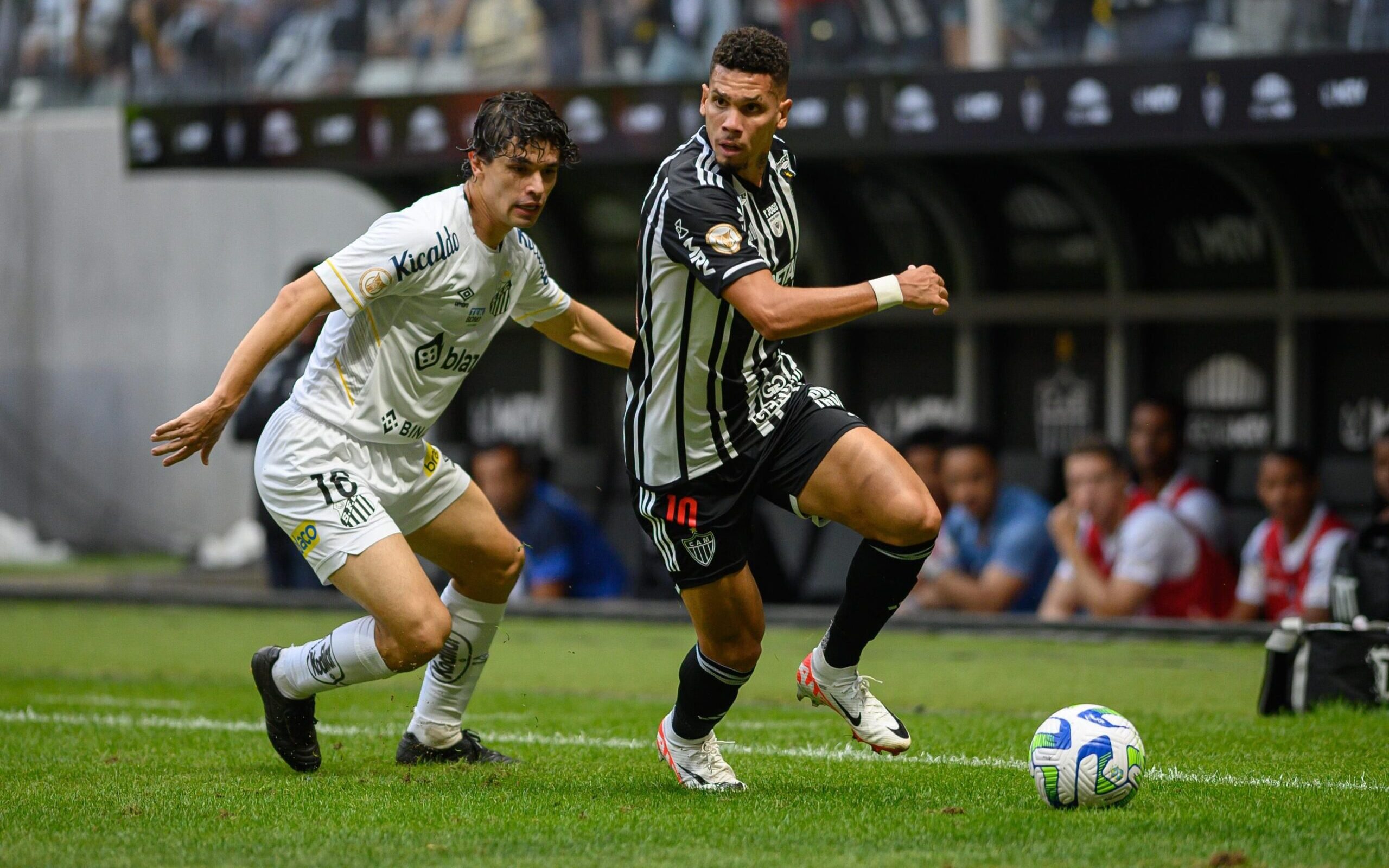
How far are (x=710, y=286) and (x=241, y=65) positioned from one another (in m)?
11.3

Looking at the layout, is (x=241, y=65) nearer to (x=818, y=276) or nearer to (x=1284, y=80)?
(x=818, y=276)

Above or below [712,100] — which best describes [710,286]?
below

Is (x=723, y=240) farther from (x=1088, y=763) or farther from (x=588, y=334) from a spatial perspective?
Answer: (x=1088, y=763)

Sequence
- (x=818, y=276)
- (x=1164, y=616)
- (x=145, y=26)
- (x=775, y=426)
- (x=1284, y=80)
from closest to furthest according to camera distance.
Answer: (x=775, y=426), (x=1284, y=80), (x=1164, y=616), (x=818, y=276), (x=145, y=26)

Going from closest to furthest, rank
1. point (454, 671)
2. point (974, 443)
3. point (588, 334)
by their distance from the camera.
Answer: point (454, 671) → point (588, 334) → point (974, 443)

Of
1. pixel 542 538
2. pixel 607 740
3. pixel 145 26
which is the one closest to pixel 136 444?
pixel 145 26

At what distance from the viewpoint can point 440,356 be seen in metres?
6.08

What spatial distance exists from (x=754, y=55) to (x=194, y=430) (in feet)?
6.51

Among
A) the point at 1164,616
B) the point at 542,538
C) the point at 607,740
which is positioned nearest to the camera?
the point at 607,740

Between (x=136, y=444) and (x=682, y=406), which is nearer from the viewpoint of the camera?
(x=682, y=406)

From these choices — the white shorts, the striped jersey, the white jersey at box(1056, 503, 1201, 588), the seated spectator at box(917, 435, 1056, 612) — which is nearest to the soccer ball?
the striped jersey

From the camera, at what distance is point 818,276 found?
1481 centimetres

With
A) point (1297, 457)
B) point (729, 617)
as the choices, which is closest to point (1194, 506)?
point (1297, 457)

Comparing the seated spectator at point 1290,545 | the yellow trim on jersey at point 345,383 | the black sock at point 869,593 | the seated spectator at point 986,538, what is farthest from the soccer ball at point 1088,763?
the seated spectator at point 986,538
